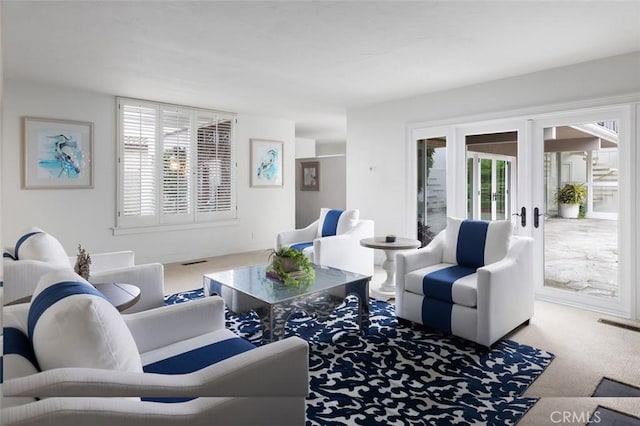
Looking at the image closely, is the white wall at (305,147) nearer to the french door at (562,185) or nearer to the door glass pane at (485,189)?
the french door at (562,185)

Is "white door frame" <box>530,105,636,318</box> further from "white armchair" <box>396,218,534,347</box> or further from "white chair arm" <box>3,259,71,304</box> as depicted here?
"white chair arm" <box>3,259,71,304</box>

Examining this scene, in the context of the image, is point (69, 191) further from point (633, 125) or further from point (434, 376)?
point (633, 125)

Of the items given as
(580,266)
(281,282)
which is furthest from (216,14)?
(580,266)

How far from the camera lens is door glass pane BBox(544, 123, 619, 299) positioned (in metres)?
3.78

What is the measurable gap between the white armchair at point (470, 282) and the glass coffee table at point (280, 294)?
45 cm

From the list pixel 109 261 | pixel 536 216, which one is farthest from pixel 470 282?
pixel 109 261

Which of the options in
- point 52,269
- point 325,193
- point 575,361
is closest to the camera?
point 52,269

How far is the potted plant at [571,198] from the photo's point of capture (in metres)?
4.01

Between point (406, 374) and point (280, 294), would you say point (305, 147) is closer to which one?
point (280, 294)

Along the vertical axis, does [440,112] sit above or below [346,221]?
above

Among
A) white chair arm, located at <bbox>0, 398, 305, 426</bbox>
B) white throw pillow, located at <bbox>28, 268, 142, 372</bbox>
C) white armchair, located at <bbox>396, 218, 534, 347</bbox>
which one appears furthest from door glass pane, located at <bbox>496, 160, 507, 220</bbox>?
white throw pillow, located at <bbox>28, 268, 142, 372</bbox>

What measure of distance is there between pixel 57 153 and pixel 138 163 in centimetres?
97

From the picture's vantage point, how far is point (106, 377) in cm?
108

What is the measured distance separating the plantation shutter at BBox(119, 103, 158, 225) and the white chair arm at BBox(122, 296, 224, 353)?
399 cm
